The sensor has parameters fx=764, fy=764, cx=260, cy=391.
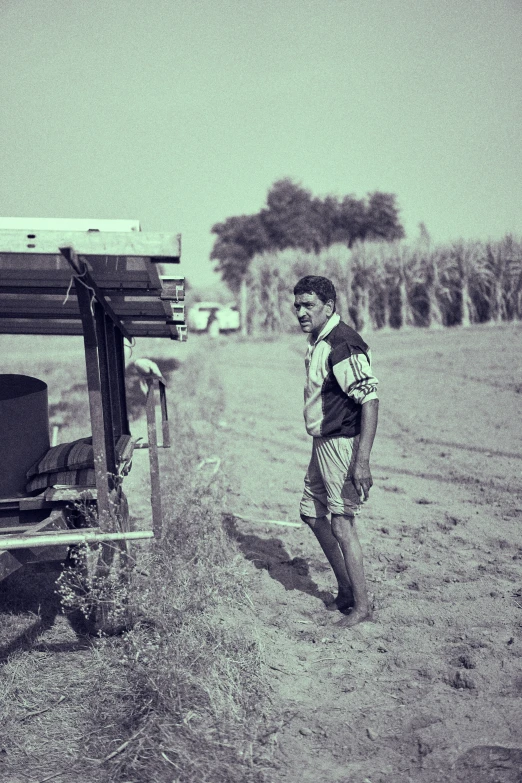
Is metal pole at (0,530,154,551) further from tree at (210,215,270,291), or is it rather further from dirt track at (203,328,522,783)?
tree at (210,215,270,291)

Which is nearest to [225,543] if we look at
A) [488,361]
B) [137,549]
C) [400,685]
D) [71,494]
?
[137,549]

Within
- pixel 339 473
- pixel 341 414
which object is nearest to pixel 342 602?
pixel 339 473

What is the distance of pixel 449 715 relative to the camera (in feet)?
10.7

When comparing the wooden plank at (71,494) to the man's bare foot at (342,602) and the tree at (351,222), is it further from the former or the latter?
the tree at (351,222)

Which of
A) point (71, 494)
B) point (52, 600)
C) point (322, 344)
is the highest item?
point (322, 344)

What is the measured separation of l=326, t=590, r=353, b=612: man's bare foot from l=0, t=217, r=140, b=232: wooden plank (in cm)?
238

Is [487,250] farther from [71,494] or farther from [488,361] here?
[71,494]

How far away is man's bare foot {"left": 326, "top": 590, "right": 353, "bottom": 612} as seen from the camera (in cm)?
441

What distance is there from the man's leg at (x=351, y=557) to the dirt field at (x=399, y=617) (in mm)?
90

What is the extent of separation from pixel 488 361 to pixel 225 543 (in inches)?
466

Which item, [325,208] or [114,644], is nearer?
[114,644]

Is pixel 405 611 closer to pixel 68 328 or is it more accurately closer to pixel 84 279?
pixel 84 279

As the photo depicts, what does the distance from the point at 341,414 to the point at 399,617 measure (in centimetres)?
120

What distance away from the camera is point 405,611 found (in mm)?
4344
